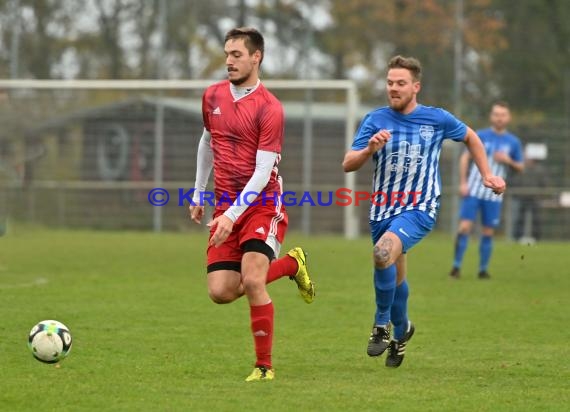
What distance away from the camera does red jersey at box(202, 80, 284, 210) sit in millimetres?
7574

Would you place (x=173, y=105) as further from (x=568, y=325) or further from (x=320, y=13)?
(x=568, y=325)

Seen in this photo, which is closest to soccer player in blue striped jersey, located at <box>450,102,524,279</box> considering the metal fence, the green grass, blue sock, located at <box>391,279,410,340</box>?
the green grass

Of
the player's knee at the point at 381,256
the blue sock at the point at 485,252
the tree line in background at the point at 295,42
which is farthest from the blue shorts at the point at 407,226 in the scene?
the tree line in background at the point at 295,42

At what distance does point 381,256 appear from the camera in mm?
7848

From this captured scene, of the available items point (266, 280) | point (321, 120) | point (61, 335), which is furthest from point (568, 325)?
point (321, 120)

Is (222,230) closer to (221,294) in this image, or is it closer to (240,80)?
(221,294)

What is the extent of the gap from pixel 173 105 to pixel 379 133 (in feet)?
61.1

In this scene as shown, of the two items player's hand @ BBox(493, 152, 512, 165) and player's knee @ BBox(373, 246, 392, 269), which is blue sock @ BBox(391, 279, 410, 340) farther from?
player's hand @ BBox(493, 152, 512, 165)

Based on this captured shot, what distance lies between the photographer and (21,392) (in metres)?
6.89

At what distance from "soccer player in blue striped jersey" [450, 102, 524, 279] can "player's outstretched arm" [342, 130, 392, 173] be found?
767 centimetres

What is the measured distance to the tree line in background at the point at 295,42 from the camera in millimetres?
26703

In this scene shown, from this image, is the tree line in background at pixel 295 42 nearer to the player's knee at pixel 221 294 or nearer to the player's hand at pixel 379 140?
the player's hand at pixel 379 140

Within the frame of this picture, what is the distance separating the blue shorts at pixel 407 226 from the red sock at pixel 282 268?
60cm

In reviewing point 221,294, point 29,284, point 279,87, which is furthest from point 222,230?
point 279,87
